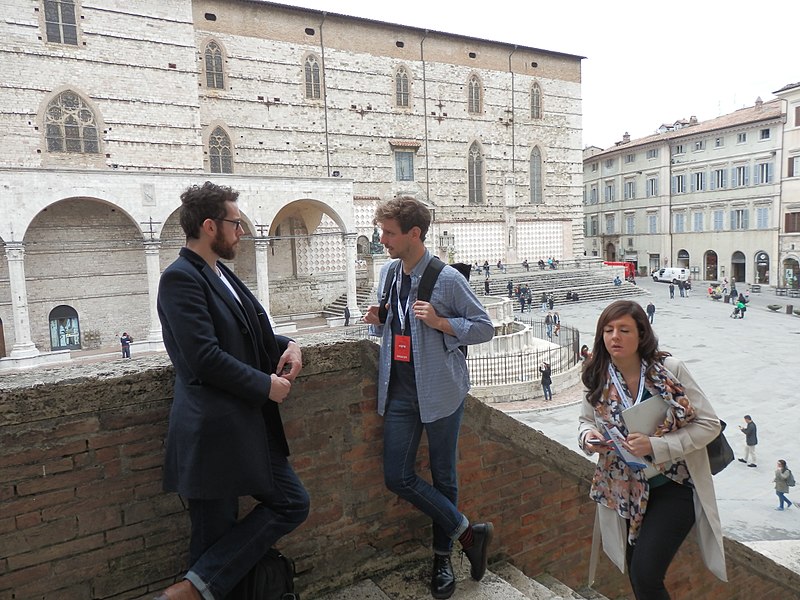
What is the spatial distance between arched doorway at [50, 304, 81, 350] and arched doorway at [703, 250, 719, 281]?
40.4 m

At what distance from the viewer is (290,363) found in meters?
2.47

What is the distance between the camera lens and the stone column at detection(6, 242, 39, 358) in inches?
696

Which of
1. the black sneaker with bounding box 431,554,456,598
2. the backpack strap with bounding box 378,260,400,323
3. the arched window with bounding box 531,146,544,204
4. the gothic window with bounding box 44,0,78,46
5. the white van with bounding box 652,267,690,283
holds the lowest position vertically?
the white van with bounding box 652,267,690,283

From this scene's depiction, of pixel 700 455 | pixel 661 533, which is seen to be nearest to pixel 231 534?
pixel 661 533

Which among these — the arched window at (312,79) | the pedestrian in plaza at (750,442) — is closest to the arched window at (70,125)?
the arched window at (312,79)

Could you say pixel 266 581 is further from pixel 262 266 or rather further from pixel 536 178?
pixel 536 178

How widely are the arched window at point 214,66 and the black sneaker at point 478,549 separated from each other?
2577cm

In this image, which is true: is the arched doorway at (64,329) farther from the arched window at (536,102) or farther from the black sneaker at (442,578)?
the arched window at (536,102)

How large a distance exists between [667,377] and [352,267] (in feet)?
71.1

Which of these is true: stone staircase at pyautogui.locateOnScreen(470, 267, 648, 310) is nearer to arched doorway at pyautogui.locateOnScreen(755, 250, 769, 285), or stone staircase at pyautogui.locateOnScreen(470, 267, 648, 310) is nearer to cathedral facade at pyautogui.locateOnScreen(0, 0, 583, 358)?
cathedral facade at pyautogui.locateOnScreen(0, 0, 583, 358)

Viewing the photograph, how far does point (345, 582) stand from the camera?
2900 millimetres

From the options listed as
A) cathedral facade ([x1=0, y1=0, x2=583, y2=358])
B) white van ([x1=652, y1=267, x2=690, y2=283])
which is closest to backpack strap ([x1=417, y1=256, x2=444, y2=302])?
cathedral facade ([x1=0, y1=0, x2=583, y2=358])

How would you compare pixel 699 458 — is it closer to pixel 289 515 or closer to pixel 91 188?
pixel 289 515

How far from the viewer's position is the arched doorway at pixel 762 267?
37.4m
